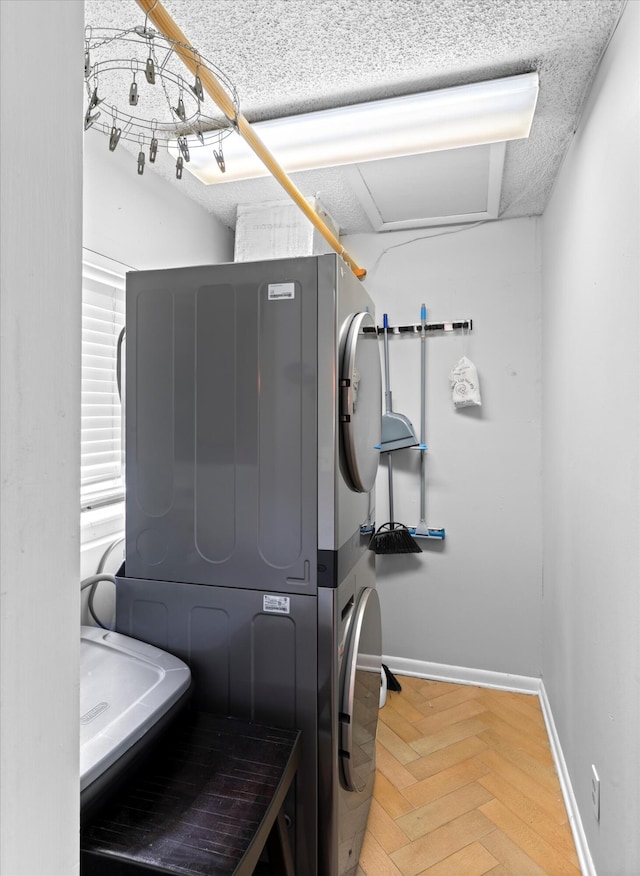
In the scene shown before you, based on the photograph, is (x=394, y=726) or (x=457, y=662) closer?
(x=394, y=726)

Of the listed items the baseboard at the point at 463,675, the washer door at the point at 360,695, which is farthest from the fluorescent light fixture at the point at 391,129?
the baseboard at the point at 463,675

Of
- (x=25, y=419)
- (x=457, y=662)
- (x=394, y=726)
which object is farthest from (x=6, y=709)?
(x=457, y=662)

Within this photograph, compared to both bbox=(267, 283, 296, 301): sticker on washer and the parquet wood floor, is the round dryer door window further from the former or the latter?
the parquet wood floor

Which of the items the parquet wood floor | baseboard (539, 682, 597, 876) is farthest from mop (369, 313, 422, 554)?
baseboard (539, 682, 597, 876)

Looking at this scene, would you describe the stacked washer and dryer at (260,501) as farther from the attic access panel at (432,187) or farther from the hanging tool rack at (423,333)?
the hanging tool rack at (423,333)

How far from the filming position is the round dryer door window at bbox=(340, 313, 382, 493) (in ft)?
4.48

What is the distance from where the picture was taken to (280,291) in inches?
53.2

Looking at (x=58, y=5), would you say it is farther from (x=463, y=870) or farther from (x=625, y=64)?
(x=463, y=870)

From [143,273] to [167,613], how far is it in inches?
39.1

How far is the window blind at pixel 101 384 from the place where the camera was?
189cm

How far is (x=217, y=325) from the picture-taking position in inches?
55.4

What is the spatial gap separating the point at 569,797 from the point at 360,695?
1096mm

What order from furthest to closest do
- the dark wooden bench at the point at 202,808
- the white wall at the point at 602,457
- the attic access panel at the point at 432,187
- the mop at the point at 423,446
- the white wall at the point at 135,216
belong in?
the mop at the point at 423,446
the attic access panel at the point at 432,187
the white wall at the point at 135,216
the white wall at the point at 602,457
the dark wooden bench at the point at 202,808

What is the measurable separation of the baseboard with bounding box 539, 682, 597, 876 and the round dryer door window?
1.37 meters
